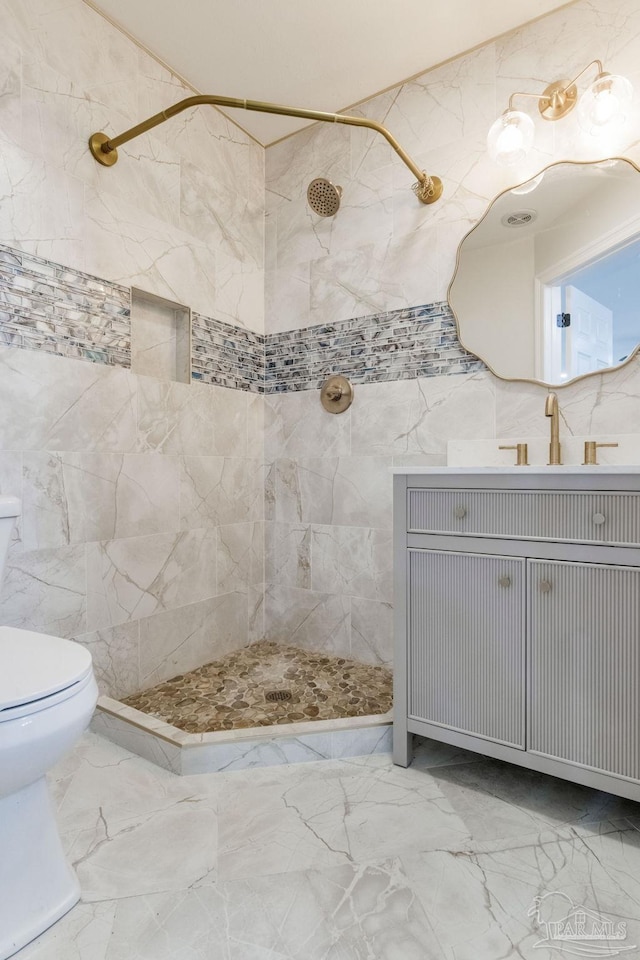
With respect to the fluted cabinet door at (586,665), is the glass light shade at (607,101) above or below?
above

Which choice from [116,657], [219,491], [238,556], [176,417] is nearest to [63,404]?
[176,417]

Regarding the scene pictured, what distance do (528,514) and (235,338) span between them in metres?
1.59

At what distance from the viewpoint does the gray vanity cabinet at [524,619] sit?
1.26 meters

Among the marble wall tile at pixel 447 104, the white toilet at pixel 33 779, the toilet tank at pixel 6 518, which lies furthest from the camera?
the marble wall tile at pixel 447 104

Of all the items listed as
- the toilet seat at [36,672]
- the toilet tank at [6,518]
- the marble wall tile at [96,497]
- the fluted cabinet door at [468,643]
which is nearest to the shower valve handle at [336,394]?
the marble wall tile at [96,497]

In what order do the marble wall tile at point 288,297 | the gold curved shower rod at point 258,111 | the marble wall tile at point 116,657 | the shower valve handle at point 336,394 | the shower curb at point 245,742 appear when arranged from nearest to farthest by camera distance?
the shower curb at point 245,742 < the gold curved shower rod at point 258,111 < the marble wall tile at point 116,657 < the shower valve handle at point 336,394 < the marble wall tile at point 288,297

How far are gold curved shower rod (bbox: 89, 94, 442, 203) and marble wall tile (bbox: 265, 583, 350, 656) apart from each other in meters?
1.71

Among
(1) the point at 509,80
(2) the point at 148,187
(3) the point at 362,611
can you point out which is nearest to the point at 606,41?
(1) the point at 509,80

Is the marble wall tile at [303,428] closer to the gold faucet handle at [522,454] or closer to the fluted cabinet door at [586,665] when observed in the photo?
the gold faucet handle at [522,454]

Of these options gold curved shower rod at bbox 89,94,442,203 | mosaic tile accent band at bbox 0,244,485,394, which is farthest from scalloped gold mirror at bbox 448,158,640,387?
gold curved shower rod at bbox 89,94,442,203

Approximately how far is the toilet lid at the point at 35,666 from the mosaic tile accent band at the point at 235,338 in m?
0.92

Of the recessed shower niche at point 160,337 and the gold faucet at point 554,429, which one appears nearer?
the gold faucet at point 554,429

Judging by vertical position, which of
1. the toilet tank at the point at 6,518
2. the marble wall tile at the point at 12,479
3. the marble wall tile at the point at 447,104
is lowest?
A: the toilet tank at the point at 6,518

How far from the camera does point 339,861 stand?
1.20 m
